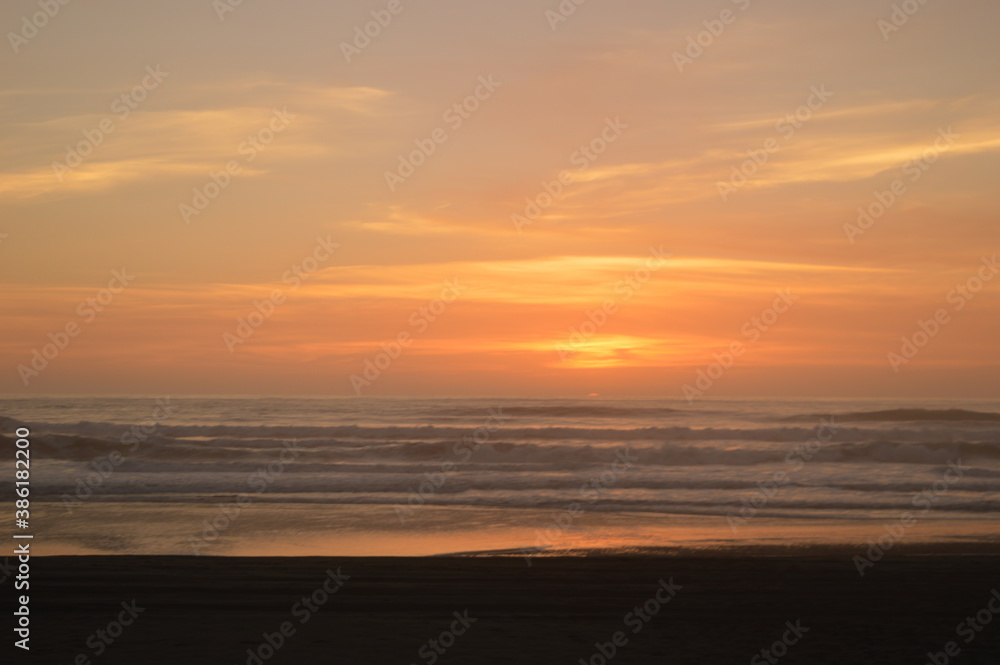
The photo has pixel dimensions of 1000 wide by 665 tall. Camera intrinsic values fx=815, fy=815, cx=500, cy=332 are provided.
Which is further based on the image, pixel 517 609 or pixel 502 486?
pixel 502 486

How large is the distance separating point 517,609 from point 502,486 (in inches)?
530

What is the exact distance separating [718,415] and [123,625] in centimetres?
4882

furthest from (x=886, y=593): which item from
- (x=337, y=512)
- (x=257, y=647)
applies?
(x=337, y=512)

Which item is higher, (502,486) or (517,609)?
(502,486)

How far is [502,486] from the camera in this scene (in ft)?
75.5

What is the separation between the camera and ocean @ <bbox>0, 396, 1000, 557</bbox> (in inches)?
590

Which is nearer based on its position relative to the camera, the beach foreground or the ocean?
the beach foreground

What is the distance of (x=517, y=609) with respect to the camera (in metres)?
9.59

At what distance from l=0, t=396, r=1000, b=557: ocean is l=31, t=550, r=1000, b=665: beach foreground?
5.67 feet

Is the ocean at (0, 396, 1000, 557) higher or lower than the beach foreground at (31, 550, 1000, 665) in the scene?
higher

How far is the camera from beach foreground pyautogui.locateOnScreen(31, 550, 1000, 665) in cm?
788

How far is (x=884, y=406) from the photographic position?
206 feet

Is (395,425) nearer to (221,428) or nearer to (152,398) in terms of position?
(221,428)

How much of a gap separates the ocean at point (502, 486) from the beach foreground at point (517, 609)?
1.73 meters
